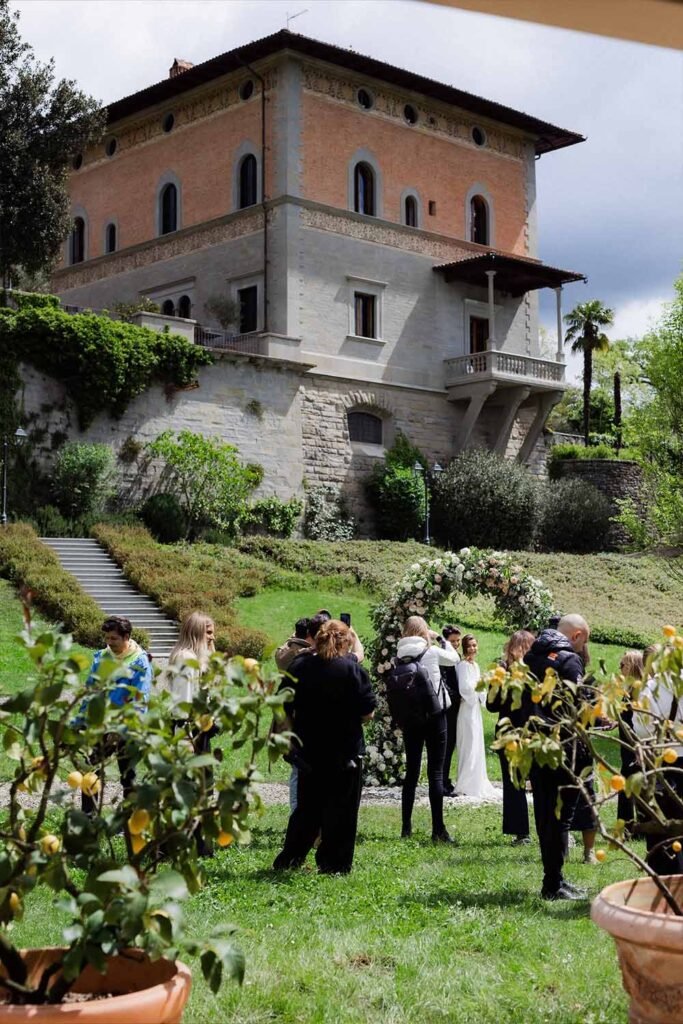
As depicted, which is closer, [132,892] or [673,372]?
[132,892]

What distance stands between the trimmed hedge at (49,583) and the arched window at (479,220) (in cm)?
1971

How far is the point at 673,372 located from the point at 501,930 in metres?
19.1

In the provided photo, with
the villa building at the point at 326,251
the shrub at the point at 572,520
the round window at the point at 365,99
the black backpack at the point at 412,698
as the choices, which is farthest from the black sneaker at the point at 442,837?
the round window at the point at 365,99

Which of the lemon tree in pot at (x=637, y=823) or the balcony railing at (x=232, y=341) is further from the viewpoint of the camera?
the balcony railing at (x=232, y=341)

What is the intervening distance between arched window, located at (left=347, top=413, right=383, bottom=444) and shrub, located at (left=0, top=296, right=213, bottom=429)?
247 inches

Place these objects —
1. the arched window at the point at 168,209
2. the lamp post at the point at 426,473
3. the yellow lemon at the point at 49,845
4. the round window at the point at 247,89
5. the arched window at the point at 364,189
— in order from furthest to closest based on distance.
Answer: the arched window at the point at 168,209, the arched window at the point at 364,189, the round window at the point at 247,89, the lamp post at the point at 426,473, the yellow lemon at the point at 49,845

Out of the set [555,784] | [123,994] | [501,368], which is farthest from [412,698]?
[501,368]

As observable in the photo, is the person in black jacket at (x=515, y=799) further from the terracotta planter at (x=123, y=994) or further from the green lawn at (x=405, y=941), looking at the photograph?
A: the terracotta planter at (x=123, y=994)

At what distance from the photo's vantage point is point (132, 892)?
10.4 feet

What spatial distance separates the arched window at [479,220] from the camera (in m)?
39.0

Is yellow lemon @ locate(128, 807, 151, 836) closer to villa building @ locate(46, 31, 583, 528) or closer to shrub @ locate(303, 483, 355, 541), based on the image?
villa building @ locate(46, 31, 583, 528)

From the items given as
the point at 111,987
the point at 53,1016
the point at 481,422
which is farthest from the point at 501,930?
the point at 481,422

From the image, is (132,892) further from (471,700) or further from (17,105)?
(17,105)

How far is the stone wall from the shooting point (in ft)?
131
